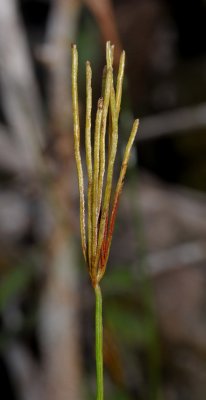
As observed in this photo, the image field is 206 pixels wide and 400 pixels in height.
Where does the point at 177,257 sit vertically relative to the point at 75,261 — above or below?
below

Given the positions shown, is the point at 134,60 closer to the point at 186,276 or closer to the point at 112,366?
the point at 186,276

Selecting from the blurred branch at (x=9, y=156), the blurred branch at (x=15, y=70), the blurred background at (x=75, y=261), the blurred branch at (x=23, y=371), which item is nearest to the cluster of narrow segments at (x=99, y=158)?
the blurred background at (x=75, y=261)

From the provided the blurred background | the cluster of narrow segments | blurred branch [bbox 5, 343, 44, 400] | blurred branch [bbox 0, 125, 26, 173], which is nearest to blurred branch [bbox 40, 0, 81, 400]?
the blurred background

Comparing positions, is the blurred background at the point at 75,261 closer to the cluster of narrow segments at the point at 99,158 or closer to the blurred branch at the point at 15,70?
the blurred branch at the point at 15,70

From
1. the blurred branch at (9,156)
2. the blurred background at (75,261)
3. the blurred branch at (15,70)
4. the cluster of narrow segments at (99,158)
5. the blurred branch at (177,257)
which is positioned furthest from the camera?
the blurred branch at (9,156)

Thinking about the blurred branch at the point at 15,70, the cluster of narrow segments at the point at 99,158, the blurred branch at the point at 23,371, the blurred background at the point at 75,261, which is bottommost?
the blurred branch at the point at 23,371

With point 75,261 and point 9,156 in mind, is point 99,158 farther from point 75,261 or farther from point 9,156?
point 9,156

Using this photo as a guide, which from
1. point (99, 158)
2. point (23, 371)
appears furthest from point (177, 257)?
point (99, 158)

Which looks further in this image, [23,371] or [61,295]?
[23,371]

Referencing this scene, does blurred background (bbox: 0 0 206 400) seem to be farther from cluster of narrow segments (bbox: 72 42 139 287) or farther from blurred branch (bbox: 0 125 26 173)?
cluster of narrow segments (bbox: 72 42 139 287)

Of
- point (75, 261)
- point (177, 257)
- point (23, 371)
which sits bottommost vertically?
point (23, 371)
